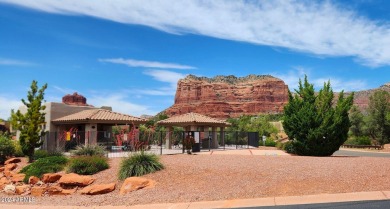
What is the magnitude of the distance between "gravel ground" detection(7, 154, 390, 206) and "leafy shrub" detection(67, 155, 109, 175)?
5.13 feet

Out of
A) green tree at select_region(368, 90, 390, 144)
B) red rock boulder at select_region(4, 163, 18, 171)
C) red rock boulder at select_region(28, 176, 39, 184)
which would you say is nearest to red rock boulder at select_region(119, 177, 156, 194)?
red rock boulder at select_region(28, 176, 39, 184)

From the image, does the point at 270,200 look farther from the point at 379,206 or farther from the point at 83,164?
the point at 83,164

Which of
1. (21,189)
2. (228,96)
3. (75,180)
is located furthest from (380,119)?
(228,96)

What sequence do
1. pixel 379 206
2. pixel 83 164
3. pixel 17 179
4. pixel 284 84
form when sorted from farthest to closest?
1. pixel 284 84
2. pixel 17 179
3. pixel 83 164
4. pixel 379 206

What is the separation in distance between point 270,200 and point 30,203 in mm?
8754

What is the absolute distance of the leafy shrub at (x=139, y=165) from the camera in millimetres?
15758

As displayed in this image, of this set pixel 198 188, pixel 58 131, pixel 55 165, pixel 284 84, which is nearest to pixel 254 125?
pixel 58 131

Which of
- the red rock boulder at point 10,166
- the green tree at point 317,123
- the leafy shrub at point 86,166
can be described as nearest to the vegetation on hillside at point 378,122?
the green tree at point 317,123

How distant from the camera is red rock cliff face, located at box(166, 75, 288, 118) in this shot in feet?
545

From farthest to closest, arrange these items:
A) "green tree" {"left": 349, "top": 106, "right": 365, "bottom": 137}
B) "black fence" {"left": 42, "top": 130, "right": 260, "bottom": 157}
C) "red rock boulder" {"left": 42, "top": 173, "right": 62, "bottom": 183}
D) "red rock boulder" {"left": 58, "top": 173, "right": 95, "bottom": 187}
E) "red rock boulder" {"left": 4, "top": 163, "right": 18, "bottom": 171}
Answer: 1. "green tree" {"left": 349, "top": 106, "right": 365, "bottom": 137}
2. "black fence" {"left": 42, "top": 130, "right": 260, "bottom": 157}
3. "red rock boulder" {"left": 4, "top": 163, "right": 18, "bottom": 171}
4. "red rock boulder" {"left": 42, "top": 173, "right": 62, "bottom": 183}
5. "red rock boulder" {"left": 58, "top": 173, "right": 95, "bottom": 187}

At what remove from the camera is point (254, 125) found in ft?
226

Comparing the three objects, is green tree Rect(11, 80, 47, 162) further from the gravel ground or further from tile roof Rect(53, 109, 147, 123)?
the gravel ground

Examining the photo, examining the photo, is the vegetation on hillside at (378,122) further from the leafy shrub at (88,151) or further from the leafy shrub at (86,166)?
the leafy shrub at (86,166)

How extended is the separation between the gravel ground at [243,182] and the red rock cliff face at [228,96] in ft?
482
